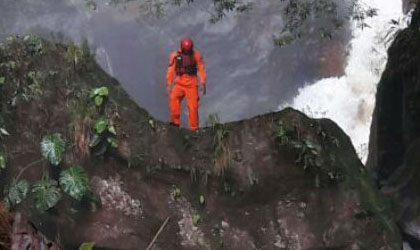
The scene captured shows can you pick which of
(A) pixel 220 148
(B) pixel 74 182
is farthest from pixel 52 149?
(A) pixel 220 148

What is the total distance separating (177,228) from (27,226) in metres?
6.73

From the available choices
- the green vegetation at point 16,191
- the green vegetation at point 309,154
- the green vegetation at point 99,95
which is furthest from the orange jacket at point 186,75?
the green vegetation at point 16,191

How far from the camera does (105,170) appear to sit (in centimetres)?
827

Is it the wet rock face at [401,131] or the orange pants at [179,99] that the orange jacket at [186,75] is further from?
the wet rock face at [401,131]

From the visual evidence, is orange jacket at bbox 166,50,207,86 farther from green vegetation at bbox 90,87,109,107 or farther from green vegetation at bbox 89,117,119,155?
green vegetation at bbox 89,117,119,155

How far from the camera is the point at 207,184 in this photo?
27.6 feet

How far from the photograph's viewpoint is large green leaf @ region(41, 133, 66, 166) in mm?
7957

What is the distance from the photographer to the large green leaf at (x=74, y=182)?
777 centimetres

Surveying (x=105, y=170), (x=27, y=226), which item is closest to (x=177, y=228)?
(x=105, y=170)

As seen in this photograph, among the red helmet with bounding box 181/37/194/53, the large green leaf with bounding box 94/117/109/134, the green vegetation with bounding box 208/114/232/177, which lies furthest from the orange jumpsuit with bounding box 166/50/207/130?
the large green leaf with bounding box 94/117/109/134

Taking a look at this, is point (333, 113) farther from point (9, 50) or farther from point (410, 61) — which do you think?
point (9, 50)

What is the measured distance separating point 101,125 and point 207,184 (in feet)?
5.72

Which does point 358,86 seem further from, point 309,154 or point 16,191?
point 16,191

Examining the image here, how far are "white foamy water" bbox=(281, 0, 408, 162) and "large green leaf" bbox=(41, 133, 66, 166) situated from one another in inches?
570
